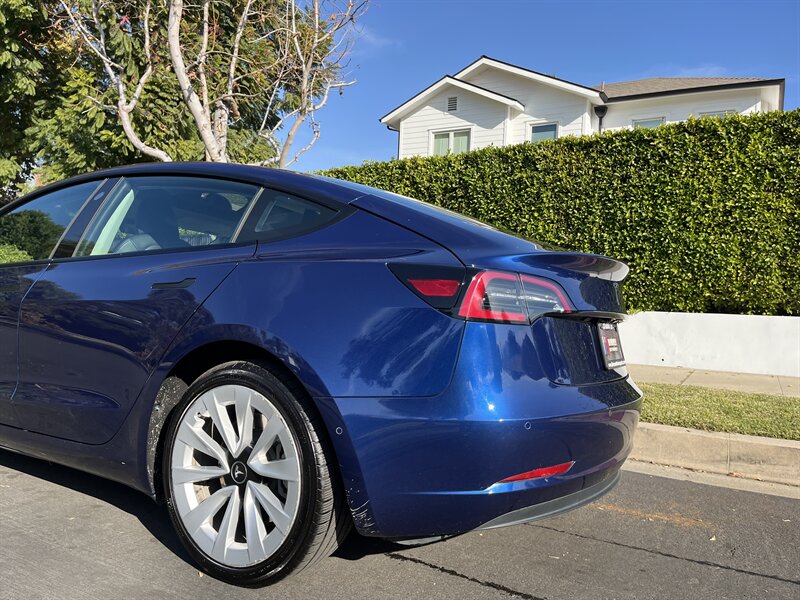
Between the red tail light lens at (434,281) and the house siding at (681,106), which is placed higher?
the house siding at (681,106)

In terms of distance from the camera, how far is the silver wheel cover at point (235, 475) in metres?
2.25

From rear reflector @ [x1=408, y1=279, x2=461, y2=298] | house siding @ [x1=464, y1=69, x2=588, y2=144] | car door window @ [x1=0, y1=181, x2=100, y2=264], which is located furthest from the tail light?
house siding @ [x1=464, y1=69, x2=588, y2=144]

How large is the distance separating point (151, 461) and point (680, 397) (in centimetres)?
475

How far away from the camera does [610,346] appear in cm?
255

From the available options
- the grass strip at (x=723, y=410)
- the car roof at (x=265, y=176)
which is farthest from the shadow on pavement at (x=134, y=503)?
the grass strip at (x=723, y=410)

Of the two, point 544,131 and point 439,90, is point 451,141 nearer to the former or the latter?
point 439,90

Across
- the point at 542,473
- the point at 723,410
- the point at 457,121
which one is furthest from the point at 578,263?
the point at 457,121

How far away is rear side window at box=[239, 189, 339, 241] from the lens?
2494 mm

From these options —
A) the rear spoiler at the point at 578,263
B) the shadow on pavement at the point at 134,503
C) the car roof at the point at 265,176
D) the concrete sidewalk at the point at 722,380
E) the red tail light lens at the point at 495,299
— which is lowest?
the concrete sidewalk at the point at 722,380

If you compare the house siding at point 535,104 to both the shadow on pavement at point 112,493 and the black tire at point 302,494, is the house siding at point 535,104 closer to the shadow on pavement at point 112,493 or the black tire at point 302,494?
the shadow on pavement at point 112,493

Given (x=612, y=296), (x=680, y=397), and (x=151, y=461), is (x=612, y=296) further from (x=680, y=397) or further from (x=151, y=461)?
(x=680, y=397)

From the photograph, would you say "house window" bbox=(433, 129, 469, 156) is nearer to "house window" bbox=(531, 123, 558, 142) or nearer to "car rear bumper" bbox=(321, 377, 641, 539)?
"house window" bbox=(531, 123, 558, 142)

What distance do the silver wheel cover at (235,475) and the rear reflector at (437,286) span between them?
67 centimetres

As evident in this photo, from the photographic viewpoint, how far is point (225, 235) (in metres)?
2.67
